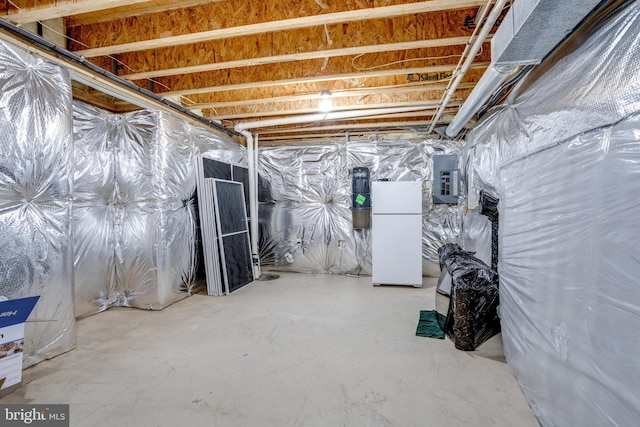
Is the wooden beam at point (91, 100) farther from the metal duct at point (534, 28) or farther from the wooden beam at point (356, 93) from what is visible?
the metal duct at point (534, 28)

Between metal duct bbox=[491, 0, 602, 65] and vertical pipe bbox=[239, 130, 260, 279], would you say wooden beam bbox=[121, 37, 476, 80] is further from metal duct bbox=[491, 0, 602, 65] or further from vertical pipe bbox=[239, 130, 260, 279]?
vertical pipe bbox=[239, 130, 260, 279]

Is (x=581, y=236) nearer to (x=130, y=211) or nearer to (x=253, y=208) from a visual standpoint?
(x=130, y=211)

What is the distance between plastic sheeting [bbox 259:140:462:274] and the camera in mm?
4555

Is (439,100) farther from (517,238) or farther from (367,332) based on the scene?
(367,332)

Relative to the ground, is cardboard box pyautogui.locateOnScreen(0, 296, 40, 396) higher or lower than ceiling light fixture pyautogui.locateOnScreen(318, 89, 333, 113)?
lower

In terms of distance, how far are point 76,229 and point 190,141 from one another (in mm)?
1448

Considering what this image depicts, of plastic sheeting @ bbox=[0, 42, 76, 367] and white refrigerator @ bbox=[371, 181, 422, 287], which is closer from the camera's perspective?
plastic sheeting @ bbox=[0, 42, 76, 367]

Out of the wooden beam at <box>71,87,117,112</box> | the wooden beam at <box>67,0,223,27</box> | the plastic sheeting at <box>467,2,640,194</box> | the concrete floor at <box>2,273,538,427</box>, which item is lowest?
the concrete floor at <box>2,273,538,427</box>

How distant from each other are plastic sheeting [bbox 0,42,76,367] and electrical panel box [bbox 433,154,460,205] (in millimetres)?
4159

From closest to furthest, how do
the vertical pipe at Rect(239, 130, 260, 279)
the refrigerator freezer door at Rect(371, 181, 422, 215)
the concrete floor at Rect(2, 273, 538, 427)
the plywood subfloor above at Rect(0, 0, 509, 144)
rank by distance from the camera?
the concrete floor at Rect(2, 273, 538, 427) < the plywood subfloor above at Rect(0, 0, 509, 144) < the refrigerator freezer door at Rect(371, 181, 422, 215) < the vertical pipe at Rect(239, 130, 260, 279)

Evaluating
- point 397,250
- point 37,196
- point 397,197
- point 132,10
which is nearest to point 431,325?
point 397,250

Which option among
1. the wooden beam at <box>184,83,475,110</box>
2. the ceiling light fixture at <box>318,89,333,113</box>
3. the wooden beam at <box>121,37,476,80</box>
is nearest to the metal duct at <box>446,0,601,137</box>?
the wooden beam at <box>121,37,476,80</box>

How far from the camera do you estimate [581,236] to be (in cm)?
129

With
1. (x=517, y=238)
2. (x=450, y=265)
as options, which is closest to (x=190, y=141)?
(x=450, y=265)
